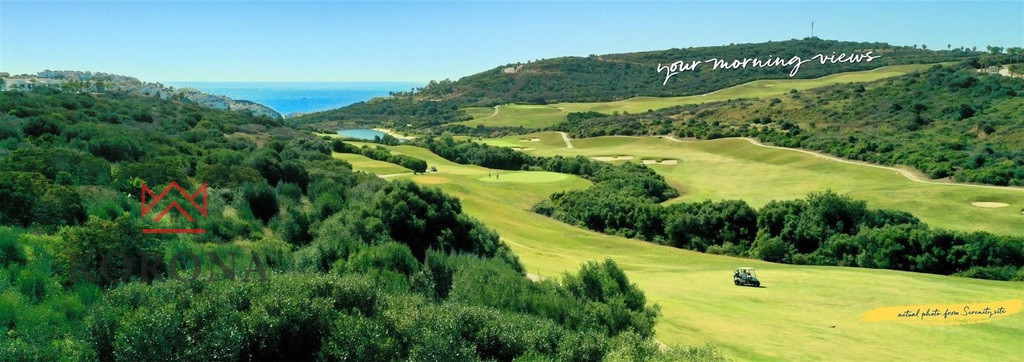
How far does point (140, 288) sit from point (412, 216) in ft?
38.4

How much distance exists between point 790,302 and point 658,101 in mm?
120192

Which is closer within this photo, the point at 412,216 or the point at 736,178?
the point at 412,216

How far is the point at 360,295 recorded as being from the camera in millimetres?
12773

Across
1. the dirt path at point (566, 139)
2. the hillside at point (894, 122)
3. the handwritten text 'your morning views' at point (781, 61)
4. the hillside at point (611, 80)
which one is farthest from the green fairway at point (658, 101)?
the dirt path at point (566, 139)

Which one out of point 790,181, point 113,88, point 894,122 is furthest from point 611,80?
point 790,181

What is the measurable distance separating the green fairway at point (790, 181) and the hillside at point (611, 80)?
63900 millimetres

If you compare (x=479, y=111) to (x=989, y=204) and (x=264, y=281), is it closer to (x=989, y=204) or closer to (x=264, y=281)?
(x=989, y=204)

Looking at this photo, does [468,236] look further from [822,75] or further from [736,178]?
[822,75]

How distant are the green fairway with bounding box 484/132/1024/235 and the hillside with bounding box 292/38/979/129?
210 ft

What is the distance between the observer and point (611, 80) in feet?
585

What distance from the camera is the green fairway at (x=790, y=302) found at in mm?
16953

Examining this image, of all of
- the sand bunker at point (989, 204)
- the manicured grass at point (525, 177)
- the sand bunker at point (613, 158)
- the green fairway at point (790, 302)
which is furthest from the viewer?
the sand bunker at point (613, 158)

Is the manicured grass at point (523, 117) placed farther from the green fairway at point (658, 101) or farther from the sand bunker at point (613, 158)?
the sand bunker at point (613, 158)

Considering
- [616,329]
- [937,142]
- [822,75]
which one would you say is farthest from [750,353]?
[822,75]
